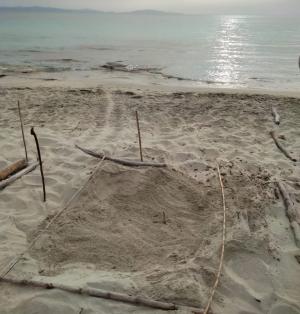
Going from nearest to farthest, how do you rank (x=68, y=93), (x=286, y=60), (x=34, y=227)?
(x=34, y=227), (x=68, y=93), (x=286, y=60)

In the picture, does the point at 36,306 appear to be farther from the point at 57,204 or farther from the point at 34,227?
the point at 57,204

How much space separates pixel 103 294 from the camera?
2.65m

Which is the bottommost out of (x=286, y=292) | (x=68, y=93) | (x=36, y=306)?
(x=286, y=292)

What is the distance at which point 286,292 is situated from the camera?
9.27 feet

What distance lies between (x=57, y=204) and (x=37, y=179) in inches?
28.4

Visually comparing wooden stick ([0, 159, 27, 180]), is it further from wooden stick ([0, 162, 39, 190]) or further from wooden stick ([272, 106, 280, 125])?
wooden stick ([272, 106, 280, 125])

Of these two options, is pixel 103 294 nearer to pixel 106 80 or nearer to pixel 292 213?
pixel 292 213

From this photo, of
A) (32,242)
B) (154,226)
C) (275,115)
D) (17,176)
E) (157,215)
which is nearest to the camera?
(32,242)

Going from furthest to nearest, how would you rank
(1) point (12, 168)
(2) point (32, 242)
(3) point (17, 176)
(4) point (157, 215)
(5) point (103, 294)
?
(1) point (12, 168) → (3) point (17, 176) → (4) point (157, 215) → (2) point (32, 242) → (5) point (103, 294)

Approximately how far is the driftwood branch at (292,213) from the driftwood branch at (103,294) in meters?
1.63

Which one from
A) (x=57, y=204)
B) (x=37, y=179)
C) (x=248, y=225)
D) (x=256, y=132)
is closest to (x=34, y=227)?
(x=57, y=204)

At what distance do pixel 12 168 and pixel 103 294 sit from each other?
266 cm

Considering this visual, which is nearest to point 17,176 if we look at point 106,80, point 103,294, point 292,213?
point 103,294

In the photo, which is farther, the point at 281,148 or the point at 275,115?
the point at 275,115
